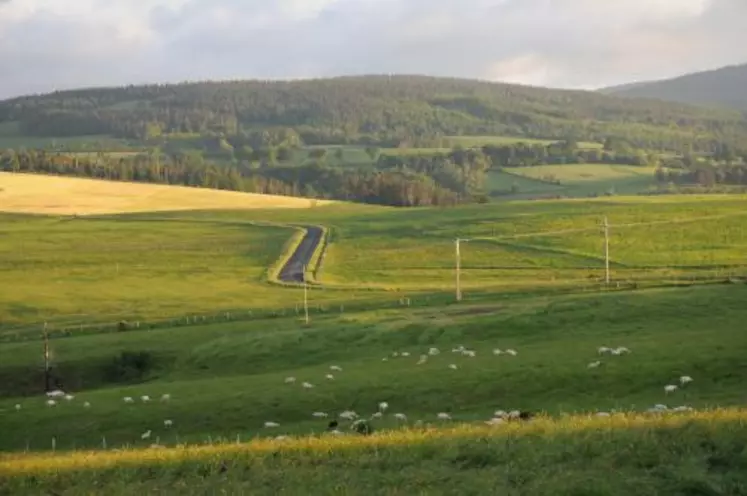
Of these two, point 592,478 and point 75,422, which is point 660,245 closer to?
point 75,422

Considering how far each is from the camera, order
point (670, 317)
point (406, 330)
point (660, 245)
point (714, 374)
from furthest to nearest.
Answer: point (660, 245)
point (406, 330)
point (670, 317)
point (714, 374)

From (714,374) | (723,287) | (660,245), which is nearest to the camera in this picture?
(714,374)

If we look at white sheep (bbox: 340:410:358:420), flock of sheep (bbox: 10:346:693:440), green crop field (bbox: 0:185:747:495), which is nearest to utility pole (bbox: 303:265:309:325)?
green crop field (bbox: 0:185:747:495)

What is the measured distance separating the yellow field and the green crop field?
111ft

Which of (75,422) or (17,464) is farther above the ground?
(17,464)

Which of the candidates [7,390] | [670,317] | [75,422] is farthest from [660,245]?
[75,422]

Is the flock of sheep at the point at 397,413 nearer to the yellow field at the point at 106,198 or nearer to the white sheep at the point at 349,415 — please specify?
the white sheep at the point at 349,415

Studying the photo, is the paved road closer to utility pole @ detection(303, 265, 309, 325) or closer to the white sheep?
utility pole @ detection(303, 265, 309, 325)

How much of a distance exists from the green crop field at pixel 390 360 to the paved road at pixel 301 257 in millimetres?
2769

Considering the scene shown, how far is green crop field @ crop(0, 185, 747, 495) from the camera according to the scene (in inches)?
654

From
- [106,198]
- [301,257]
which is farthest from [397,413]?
[106,198]

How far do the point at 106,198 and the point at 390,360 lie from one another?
146496 millimetres

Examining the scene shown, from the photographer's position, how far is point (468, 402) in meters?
31.6

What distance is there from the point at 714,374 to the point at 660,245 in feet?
259
